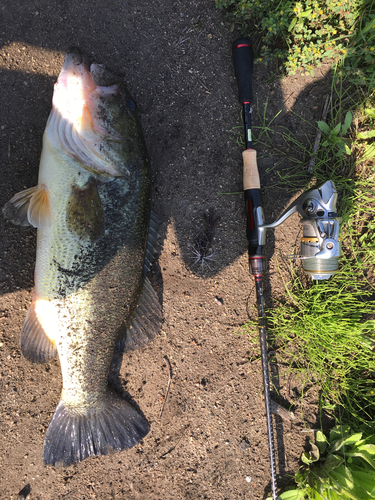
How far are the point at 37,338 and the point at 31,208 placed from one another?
1.01 metres

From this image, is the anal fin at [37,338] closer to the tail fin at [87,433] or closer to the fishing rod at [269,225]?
the tail fin at [87,433]

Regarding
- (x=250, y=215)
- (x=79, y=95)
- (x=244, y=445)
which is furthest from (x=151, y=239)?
(x=244, y=445)

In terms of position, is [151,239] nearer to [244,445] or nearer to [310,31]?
[244,445]

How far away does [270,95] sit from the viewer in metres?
2.57

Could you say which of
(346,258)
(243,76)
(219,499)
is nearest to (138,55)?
(243,76)

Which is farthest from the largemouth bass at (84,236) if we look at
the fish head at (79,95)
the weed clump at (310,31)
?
the weed clump at (310,31)

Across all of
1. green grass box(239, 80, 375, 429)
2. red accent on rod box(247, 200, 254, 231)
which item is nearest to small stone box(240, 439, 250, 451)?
green grass box(239, 80, 375, 429)

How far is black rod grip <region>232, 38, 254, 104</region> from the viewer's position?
91.5 inches

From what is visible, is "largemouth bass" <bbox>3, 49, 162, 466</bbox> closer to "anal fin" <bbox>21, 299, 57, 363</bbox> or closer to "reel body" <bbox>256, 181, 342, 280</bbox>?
"anal fin" <bbox>21, 299, 57, 363</bbox>

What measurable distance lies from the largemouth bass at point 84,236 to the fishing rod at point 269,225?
2.79 ft

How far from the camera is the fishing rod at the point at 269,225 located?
212 centimetres

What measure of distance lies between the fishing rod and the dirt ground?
0.19 m

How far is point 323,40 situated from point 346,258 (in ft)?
6.26

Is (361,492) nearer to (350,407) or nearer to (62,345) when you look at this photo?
(350,407)
